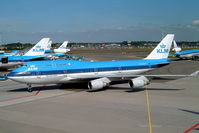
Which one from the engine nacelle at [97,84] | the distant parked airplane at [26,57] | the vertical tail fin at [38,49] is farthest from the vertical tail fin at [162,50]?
the vertical tail fin at [38,49]

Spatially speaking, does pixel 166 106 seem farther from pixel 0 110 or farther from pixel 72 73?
pixel 0 110

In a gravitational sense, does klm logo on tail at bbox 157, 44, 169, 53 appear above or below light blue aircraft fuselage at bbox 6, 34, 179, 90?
above

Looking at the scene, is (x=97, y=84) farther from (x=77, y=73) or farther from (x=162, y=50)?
(x=162, y=50)

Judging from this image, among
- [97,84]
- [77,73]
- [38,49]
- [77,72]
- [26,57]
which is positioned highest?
[38,49]

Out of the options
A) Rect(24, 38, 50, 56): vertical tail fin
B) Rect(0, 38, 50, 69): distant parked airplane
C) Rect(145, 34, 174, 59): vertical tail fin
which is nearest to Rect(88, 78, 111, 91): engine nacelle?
Rect(145, 34, 174, 59): vertical tail fin

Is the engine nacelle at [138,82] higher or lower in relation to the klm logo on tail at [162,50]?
lower

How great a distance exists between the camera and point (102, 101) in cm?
1852

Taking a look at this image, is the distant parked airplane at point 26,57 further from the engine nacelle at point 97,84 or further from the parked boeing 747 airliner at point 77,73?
the engine nacelle at point 97,84

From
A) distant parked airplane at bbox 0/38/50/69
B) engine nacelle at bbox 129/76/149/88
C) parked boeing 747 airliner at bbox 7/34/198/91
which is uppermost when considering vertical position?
distant parked airplane at bbox 0/38/50/69

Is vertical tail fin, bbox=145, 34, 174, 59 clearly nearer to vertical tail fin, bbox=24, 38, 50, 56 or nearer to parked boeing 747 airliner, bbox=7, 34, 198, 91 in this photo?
parked boeing 747 airliner, bbox=7, 34, 198, 91

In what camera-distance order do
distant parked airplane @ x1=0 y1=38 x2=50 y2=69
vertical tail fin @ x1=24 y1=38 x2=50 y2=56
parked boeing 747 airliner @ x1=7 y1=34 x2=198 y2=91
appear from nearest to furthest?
parked boeing 747 airliner @ x1=7 y1=34 x2=198 y2=91 < distant parked airplane @ x1=0 y1=38 x2=50 y2=69 < vertical tail fin @ x1=24 y1=38 x2=50 y2=56

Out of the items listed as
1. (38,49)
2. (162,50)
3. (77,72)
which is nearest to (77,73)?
(77,72)

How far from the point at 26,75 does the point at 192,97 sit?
16.9 m

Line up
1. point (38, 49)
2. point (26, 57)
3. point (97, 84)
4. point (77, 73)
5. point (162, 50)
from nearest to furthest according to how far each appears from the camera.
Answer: point (97, 84) < point (77, 73) < point (162, 50) < point (26, 57) < point (38, 49)
